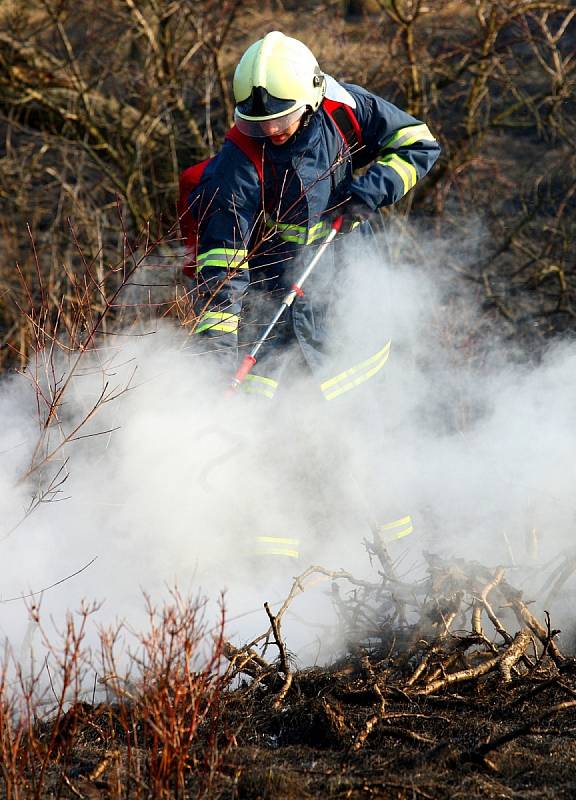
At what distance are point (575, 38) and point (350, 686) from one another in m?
8.99

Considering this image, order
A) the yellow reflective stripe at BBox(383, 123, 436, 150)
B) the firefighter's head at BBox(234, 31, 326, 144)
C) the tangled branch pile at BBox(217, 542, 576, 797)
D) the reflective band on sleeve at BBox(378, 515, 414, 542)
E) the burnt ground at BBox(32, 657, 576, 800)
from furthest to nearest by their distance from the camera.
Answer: the reflective band on sleeve at BBox(378, 515, 414, 542) → the yellow reflective stripe at BBox(383, 123, 436, 150) → the firefighter's head at BBox(234, 31, 326, 144) → the tangled branch pile at BBox(217, 542, 576, 797) → the burnt ground at BBox(32, 657, 576, 800)

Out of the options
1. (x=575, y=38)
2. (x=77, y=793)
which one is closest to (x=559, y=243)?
(x=575, y=38)

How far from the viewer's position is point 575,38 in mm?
10078

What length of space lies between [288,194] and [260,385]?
0.99 meters

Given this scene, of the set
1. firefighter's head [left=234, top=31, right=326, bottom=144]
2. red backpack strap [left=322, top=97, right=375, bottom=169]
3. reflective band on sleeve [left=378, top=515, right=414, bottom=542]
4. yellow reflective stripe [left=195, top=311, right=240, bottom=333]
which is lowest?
reflective band on sleeve [left=378, top=515, right=414, bottom=542]

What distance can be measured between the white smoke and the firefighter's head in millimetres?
930

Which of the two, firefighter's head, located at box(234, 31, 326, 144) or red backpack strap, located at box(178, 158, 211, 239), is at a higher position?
firefighter's head, located at box(234, 31, 326, 144)

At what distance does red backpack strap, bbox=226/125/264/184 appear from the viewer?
171 inches

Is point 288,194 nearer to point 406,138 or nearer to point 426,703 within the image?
point 406,138

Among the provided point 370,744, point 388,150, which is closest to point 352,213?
point 388,150

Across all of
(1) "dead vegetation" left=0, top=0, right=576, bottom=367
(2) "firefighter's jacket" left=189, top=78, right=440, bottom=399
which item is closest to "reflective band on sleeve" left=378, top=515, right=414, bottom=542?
(2) "firefighter's jacket" left=189, top=78, right=440, bottom=399

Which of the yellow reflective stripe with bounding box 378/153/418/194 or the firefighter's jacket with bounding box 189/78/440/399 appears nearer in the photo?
the firefighter's jacket with bounding box 189/78/440/399

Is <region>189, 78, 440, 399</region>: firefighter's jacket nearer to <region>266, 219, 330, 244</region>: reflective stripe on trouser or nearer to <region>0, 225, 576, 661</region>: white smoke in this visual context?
<region>266, 219, 330, 244</region>: reflective stripe on trouser

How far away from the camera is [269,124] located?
14.0 feet
